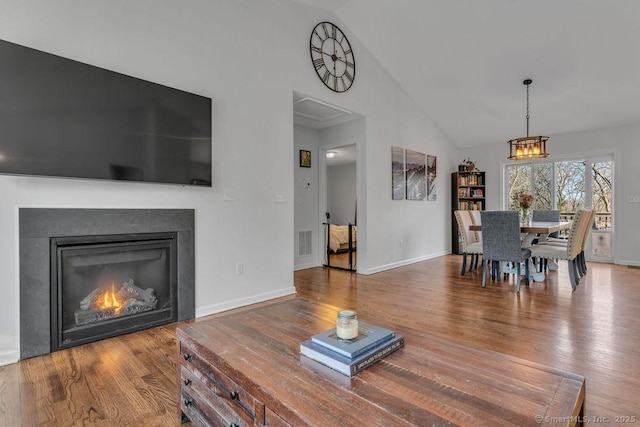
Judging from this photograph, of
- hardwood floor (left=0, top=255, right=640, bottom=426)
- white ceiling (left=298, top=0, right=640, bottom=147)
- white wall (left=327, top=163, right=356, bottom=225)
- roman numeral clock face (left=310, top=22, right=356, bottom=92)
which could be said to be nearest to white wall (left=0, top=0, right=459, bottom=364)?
roman numeral clock face (left=310, top=22, right=356, bottom=92)

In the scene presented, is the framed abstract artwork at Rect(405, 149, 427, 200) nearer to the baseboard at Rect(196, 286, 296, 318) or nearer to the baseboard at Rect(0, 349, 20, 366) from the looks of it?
the baseboard at Rect(196, 286, 296, 318)

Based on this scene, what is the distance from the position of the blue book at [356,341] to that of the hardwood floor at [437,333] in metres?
0.62

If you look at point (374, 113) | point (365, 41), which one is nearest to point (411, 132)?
point (374, 113)

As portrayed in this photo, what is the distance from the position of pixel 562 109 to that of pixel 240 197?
17.8 ft

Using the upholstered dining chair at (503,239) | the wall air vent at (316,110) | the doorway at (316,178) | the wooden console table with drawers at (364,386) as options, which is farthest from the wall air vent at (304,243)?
the wooden console table with drawers at (364,386)

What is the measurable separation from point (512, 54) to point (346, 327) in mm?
4799

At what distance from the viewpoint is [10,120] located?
80.0 inches

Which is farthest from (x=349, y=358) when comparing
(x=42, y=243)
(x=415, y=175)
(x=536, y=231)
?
(x=415, y=175)

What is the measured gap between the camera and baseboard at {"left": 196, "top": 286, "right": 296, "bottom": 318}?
307 centimetres

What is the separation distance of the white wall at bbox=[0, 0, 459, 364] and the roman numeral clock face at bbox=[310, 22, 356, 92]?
0.12 meters

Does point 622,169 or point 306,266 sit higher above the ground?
point 622,169

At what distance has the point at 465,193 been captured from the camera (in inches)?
280

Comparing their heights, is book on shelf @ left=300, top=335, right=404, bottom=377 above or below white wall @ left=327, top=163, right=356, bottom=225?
below

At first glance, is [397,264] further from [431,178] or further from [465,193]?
[465,193]
